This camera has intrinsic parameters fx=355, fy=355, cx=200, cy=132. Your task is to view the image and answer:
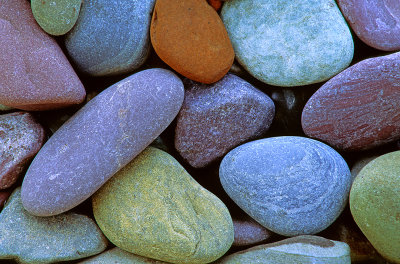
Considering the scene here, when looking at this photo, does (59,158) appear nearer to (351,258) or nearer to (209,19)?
(209,19)

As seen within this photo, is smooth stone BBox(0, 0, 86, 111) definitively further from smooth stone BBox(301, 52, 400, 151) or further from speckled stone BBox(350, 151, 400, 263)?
speckled stone BBox(350, 151, 400, 263)

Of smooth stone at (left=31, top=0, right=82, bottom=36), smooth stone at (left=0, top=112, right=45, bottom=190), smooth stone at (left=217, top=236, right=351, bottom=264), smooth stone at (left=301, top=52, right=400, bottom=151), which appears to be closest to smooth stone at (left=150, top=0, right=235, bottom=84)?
→ smooth stone at (left=31, top=0, right=82, bottom=36)

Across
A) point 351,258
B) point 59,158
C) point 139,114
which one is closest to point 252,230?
point 351,258

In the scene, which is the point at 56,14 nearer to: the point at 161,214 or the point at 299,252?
the point at 161,214

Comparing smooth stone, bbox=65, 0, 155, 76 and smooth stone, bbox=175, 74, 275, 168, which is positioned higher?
smooth stone, bbox=65, 0, 155, 76

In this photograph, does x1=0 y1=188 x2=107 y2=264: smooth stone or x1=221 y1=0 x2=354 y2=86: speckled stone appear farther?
x1=221 y1=0 x2=354 y2=86: speckled stone

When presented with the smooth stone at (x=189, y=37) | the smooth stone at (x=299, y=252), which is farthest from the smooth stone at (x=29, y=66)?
the smooth stone at (x=299, y=252)

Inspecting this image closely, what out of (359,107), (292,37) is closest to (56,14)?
(292,37)
